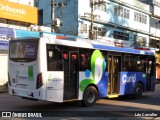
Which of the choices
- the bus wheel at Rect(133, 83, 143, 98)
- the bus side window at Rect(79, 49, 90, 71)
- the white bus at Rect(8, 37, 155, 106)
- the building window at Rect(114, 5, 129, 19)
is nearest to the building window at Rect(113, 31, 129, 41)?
the building window at Rect(114, 5, 129, 19)

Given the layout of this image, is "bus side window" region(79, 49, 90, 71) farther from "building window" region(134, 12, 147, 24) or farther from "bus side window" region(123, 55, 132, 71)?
"building window" region(134, 12, 147, 24)

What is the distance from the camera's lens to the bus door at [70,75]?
13.4 metres

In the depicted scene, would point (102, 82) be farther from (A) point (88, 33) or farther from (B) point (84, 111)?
(A) point (88, 33)

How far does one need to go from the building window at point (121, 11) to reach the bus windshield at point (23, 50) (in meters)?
29.8

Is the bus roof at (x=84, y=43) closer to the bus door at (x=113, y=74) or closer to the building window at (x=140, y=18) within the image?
the bus door at (x=113, y=74)

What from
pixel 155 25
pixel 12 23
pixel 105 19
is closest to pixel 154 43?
pixel 155 25

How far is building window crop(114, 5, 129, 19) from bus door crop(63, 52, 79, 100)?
95.7 feet

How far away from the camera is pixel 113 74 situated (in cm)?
1642

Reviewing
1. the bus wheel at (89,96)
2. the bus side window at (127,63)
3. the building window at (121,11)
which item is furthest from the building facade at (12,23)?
the building window at (121,11)

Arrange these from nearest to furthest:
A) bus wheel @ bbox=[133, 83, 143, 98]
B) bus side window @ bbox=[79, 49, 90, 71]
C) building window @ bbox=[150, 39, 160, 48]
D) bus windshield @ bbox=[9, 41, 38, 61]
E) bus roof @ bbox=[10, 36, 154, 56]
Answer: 1. bus windshield @ bbox=[9, 41, 38, 61]
2. bus roof @ bbox=[10, 36, 154, 56]
3. bus side window @ bbox=[79, 49, 90, 71]
4. bus wheel @ bbox=[133, 83, 143, 98]
5. building window @ bbox=[150, 39, 160, 48]

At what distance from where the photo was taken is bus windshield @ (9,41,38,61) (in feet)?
41.5

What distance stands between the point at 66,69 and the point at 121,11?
3160 centimetres

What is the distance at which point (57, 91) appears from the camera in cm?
1284

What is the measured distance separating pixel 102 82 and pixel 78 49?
7.46 feet
